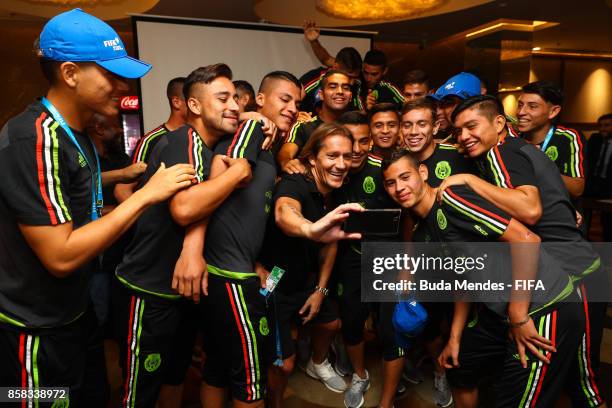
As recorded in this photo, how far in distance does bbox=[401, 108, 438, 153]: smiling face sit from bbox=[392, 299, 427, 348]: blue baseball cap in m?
0.93

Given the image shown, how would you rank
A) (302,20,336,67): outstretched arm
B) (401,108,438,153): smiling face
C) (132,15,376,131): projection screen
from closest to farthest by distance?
(401,108,438,153): smiling face
(132,15,376,131): projection screen
(302,20,336,67): outstretched arm

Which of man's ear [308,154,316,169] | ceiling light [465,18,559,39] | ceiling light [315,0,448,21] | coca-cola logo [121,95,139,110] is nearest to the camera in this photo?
man's ear [308,154,316,169]

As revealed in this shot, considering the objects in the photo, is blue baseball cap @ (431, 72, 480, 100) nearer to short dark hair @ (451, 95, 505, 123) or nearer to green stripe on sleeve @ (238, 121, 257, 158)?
short dark hair @ (451, 95, 505, 123)

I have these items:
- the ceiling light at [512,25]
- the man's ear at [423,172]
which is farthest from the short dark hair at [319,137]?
the ceiling light at [512,25]

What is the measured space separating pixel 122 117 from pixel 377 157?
4.58m

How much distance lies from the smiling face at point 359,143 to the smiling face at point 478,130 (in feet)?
1.78

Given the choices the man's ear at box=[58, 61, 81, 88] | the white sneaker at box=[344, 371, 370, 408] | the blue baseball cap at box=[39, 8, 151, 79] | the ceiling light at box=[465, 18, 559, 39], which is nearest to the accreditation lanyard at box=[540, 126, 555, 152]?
the white sneaker at box=[344, 371, 370, 408]

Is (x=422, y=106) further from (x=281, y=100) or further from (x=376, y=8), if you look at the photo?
(x=376, y=8)

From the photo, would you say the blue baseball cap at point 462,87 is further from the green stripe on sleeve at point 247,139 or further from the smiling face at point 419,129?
the green stripe on sleeve at point 247,139

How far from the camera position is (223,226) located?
1.68 m

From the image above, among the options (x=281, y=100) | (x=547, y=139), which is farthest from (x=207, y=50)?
(x=547, y=139)

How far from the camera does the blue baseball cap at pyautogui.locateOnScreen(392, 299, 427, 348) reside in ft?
6.72

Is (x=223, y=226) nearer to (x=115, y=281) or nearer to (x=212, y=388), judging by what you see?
(x=115, y=281)

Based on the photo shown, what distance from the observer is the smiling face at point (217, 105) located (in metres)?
1.69
